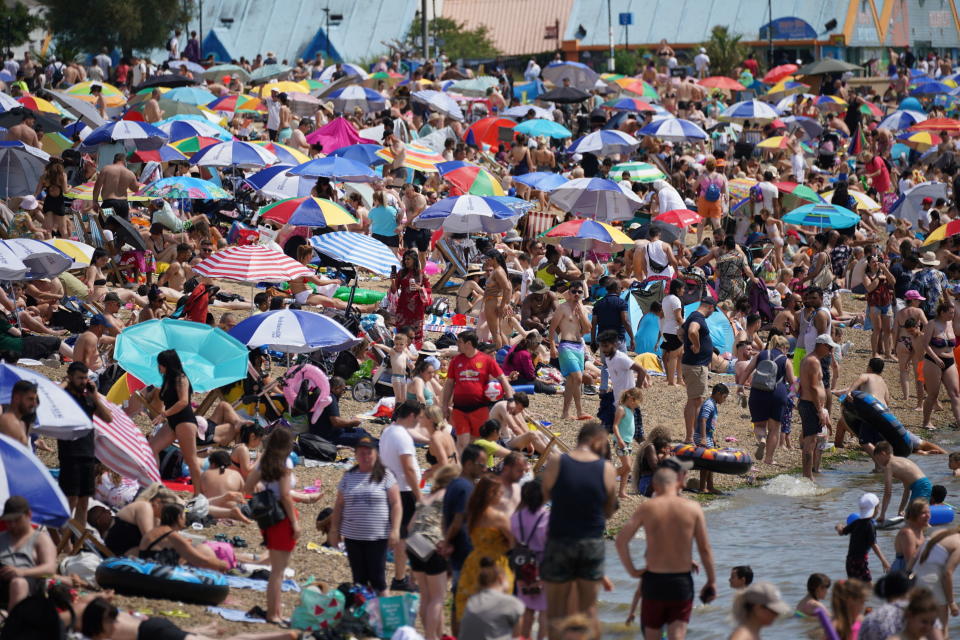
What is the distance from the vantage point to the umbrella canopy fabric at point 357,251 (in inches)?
609

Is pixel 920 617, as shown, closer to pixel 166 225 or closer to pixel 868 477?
pixel 868 477

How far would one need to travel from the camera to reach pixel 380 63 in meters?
40.4

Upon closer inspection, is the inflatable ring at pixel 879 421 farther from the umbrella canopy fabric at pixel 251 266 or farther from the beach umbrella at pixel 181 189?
the beach umbrella at pixel 181 189

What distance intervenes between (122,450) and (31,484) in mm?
2137

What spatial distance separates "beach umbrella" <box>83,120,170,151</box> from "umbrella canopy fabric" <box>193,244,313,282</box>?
235 inches

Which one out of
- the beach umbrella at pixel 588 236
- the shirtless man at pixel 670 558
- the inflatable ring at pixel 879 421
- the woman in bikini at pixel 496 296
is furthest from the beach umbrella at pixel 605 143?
the shirtless man at pixel 670 558

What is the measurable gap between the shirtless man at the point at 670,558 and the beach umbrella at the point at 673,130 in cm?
1995

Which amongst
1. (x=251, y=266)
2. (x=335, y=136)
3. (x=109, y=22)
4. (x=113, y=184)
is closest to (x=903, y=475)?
(x=251, y=266)

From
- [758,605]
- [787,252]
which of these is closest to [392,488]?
[758,605]

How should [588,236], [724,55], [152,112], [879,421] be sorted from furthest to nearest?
[724,55]
[152,112]
[588,236]
[879,421]

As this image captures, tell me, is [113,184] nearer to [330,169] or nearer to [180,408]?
[330,169]

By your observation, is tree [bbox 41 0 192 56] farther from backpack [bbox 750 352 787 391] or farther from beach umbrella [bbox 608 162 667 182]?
backpack [bbox 750 352 787 391]

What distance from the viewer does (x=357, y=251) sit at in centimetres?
1564

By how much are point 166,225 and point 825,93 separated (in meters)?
24.1
